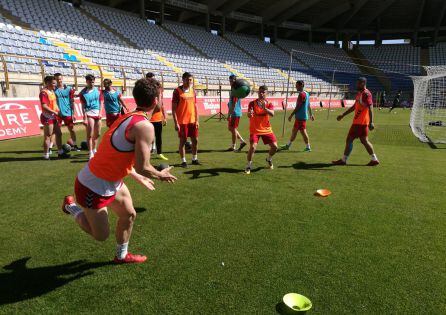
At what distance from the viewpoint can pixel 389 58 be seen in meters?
48.4

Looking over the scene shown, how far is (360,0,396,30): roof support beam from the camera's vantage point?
4081 centimetres

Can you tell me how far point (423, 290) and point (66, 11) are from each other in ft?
100

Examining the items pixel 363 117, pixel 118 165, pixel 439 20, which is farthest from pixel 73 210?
pixel 439 20

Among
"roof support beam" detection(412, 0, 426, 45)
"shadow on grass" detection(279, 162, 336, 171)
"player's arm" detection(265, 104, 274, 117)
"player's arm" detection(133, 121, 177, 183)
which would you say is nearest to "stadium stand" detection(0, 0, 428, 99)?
"roof support beam" detection(412, 0, 426, 45)

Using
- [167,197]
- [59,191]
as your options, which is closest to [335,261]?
[167,197]

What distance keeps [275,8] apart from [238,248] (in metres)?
41.8

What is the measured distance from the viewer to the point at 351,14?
1716 inches

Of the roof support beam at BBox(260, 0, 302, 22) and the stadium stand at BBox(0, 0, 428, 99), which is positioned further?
the roof support beam at BBox(260, 0, 302, 22)

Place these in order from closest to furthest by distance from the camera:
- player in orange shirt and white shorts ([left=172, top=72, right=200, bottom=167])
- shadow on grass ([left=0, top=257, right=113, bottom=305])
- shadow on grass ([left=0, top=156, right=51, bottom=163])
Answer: shadow on grass ([left=0, top=257, right=113, bottom=305]) < player in orange shirt and white shorts ([left=172, top=72, right=200, bottom=167]) < shadow on grass ([left=0, top=156, right=51, bottom=163])

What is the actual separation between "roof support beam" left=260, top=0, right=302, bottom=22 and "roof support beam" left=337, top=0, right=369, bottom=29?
27.3 ft

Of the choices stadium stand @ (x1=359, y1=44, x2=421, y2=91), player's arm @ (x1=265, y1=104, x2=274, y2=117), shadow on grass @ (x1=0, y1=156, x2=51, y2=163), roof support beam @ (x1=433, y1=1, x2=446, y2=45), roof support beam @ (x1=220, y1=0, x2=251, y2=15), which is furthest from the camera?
stadium stand @ (x1=359, y1=44, x2=421, y2=91)

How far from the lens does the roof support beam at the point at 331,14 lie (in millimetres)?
41975

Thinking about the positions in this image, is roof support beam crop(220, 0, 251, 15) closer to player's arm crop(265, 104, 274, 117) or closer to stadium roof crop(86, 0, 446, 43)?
stadium roof crop(86, 0, 446, 43)

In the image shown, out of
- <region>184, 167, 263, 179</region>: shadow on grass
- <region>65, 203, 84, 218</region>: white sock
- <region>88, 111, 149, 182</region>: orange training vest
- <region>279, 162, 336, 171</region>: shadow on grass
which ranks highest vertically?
<region>88, 111, 149, 182</region>: orange training vest
